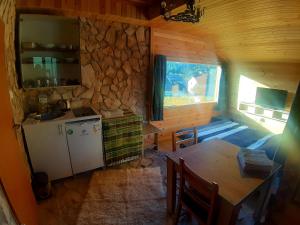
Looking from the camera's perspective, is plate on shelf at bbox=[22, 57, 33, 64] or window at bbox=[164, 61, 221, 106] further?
window at bbox=[164, 61, 221, 106]

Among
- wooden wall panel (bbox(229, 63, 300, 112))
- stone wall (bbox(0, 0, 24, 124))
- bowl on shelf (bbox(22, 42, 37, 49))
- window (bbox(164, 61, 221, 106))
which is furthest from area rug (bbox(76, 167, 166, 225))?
wooden wall panel (bbox(229, 63, 300, 112))

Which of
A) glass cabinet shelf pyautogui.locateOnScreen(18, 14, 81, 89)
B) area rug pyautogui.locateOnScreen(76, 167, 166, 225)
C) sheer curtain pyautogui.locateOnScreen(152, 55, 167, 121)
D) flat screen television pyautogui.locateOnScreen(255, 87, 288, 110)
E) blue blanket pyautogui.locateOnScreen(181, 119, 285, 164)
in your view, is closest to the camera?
area rug pyautogui.locateOnScreen(76, 167, 166, 225)

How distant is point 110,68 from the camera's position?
118 inches

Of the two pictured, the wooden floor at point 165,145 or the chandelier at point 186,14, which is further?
the wooden floor at point 165,145

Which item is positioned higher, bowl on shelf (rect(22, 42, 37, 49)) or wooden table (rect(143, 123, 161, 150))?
bowl on shelf (rect(22, 42, 37, 49))

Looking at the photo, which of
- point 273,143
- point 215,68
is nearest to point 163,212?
point 273,143

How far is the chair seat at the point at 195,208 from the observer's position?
4.73 feet

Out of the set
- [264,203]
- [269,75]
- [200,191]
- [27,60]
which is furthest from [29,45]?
[269,75]

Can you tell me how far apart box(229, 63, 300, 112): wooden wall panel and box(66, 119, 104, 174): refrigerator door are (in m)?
3.91

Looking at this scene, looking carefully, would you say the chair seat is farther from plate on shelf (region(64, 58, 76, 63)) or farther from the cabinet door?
plate on shelf (region(64, 58, 76, 63))

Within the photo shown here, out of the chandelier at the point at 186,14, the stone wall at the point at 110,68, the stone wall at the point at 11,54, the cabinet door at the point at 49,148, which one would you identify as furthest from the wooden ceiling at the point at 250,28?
the cabinet door at the point at 49,148

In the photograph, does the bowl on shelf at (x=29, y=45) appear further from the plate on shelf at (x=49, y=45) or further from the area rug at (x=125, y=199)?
the area rug at (x=125, y=199)

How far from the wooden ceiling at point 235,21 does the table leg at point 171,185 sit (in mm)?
1708

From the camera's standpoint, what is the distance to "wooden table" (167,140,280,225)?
1.25 meters
